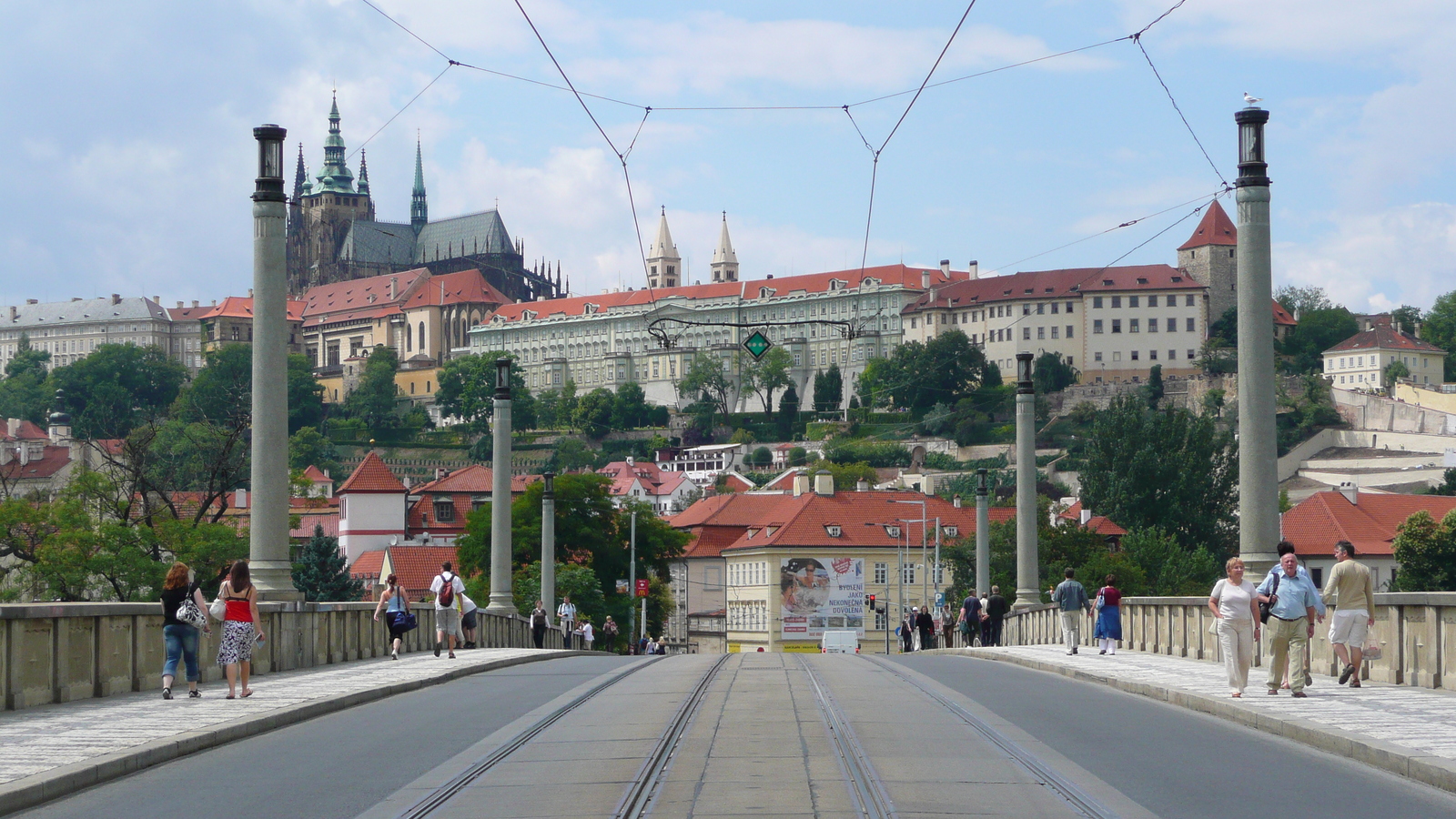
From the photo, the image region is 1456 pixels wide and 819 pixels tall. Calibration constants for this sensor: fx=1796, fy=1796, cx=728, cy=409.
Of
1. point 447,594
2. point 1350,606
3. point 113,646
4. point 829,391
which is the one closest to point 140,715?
point 113,646

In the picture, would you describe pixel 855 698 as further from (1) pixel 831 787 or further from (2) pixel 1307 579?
(1) pixel 831 787

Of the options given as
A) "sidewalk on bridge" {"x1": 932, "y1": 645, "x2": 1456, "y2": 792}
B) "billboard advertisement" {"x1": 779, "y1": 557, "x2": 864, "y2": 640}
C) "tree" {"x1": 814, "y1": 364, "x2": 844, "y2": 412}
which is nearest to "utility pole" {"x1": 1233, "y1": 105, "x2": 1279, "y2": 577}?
"sidewalk on bridge" {"x1": 932, "y1": 645, "x2": 1456, "y2": 792}

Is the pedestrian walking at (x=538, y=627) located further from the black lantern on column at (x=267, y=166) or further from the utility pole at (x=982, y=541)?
the black lantern on column at (x=267, y=166)

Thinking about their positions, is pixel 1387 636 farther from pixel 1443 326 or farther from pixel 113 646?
pixel 1443 326

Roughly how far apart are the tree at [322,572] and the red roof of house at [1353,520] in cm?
4513

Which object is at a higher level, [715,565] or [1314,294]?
[1314,294]

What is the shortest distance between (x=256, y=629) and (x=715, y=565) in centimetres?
8494

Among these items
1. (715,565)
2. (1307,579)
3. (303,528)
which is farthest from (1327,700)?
(303,528)

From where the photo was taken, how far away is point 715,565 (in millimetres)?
100188

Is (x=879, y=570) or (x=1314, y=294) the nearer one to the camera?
(x=879, y=570)

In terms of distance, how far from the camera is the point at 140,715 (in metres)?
13.6

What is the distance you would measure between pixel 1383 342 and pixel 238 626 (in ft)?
514

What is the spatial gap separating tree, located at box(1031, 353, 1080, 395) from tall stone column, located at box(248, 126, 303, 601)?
466 feet

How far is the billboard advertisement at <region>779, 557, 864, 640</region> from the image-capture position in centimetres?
9125
